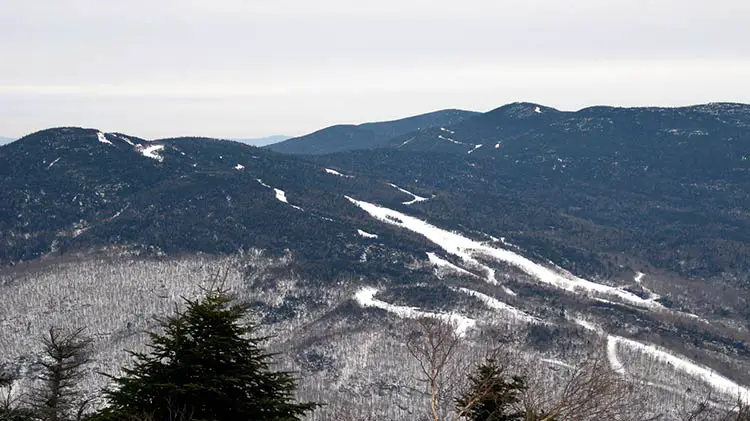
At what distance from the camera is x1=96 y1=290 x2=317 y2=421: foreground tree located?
22000mm

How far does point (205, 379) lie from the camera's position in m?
22.0

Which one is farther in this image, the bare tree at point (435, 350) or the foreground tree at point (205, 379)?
the bare tree at point (435, 350)

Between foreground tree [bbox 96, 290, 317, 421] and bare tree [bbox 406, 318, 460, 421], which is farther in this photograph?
bare tree [bbox 406, 318, 460, 421]

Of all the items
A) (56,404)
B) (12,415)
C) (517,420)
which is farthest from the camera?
(56,404)

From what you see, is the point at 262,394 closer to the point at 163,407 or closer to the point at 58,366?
the point at 163,407

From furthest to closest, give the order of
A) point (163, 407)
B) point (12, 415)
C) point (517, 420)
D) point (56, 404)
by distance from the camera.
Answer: point (56, 404), point (517, 420), point (12, 415), point (163, 407)

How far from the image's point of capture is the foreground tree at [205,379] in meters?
22.0

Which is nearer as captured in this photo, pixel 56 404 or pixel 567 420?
pixel 567 420

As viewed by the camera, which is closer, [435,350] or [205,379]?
[205,379]

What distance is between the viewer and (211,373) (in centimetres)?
2228

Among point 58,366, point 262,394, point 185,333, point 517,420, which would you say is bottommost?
point 517,420

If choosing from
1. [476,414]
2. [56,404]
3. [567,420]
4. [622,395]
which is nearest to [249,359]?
[567,420]

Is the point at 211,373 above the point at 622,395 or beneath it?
above

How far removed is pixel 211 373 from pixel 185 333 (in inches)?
66.9
